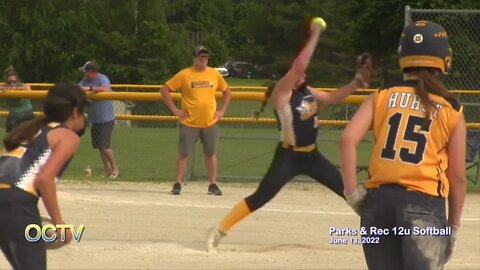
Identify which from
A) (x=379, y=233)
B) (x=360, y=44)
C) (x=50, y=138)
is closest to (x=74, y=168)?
(x=50, y=138)

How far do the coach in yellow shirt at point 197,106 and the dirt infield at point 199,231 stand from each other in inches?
23.7

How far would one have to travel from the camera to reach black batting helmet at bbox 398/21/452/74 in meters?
5.17

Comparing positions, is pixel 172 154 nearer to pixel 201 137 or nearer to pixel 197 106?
pixel 201 137

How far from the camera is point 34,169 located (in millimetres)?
5777

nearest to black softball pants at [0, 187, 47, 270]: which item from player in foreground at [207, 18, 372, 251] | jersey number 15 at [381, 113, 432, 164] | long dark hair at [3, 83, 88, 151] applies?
long dark hair at [3, 83, 88, 151]

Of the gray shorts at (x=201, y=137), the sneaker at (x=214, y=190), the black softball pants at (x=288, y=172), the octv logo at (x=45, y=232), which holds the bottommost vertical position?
the sneaker at (x=214, y=190)

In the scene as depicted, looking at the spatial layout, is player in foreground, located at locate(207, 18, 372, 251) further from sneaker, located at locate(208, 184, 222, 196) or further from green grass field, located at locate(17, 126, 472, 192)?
green grass field, located at locate(17, 126, 472, 192)

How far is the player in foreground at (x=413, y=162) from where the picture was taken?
5.03m

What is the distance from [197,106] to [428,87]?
26.1 feet

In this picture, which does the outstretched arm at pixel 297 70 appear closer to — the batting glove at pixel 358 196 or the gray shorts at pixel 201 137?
the batting glove at pixel 358 196

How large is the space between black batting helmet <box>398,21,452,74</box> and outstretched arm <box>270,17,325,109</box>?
85.9 inches

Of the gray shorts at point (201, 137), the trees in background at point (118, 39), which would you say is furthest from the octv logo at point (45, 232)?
the trees in background at point (118, 39)

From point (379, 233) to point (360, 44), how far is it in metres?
28.1

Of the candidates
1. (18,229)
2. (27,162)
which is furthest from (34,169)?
(18,229)
